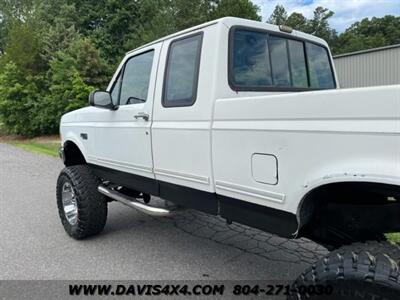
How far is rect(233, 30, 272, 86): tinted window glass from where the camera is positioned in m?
3.15

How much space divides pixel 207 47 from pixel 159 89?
0.65 metres

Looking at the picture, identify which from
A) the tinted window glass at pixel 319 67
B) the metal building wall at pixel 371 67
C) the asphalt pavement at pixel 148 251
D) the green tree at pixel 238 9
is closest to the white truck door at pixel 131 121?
the asphalt pavement at pixel 148 251

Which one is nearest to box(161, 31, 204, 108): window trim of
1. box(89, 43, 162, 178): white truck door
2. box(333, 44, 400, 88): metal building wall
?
box(89, 43, 162, 178): white truck door

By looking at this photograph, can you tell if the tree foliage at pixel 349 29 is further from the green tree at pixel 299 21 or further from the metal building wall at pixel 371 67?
the metal building wall at pixel 371 67

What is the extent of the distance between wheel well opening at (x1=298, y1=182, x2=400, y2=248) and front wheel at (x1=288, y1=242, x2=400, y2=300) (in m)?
0.38

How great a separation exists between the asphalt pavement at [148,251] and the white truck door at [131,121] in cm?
97

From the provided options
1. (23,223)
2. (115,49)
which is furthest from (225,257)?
(115,49)

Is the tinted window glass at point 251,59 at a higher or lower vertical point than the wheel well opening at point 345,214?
higher

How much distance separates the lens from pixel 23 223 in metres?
5.69

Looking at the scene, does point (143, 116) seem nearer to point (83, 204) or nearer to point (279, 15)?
point (83, 204)

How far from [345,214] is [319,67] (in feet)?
5.99

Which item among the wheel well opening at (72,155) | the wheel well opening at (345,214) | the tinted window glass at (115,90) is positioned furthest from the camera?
the wheel well opening at (72,155)

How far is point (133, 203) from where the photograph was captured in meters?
4.06

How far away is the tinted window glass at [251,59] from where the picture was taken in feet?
10.3
